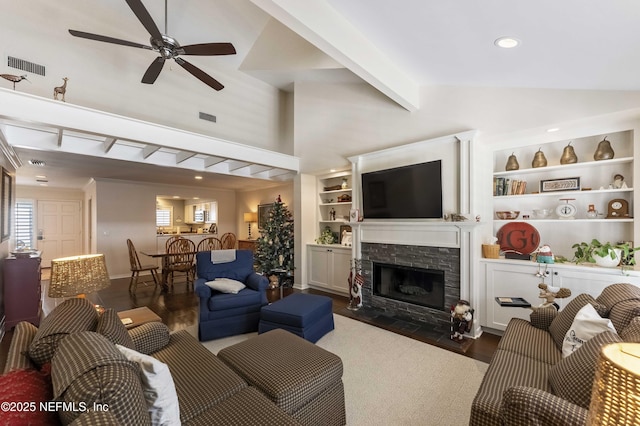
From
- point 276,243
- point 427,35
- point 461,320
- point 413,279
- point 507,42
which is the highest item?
point 427,35

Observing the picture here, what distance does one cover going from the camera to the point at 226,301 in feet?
10.8

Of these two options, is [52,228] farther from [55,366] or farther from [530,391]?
[530,391]

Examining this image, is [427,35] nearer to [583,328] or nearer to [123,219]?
[583,328]

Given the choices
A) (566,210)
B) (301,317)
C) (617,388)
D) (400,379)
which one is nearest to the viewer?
(617,388)

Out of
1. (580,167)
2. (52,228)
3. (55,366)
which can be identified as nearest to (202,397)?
(55,366)

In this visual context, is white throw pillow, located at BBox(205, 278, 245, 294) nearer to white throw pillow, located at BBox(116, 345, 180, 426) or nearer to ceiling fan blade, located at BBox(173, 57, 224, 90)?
white throw pillow, located at BBox(116, 345, 180, 426)

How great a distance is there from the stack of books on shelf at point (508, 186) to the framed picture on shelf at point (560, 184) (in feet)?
0.65

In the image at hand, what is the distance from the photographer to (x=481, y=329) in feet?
11.4

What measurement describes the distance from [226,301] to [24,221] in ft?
27.2

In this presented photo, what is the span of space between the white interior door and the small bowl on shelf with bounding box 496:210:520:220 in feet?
35.5

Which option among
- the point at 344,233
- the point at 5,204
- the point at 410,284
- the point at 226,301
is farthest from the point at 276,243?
the point at 5,204

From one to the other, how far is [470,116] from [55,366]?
4.13m

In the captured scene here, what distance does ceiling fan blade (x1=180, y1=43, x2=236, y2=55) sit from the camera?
8.96 ft

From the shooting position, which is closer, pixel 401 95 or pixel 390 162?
pixel 401 95
